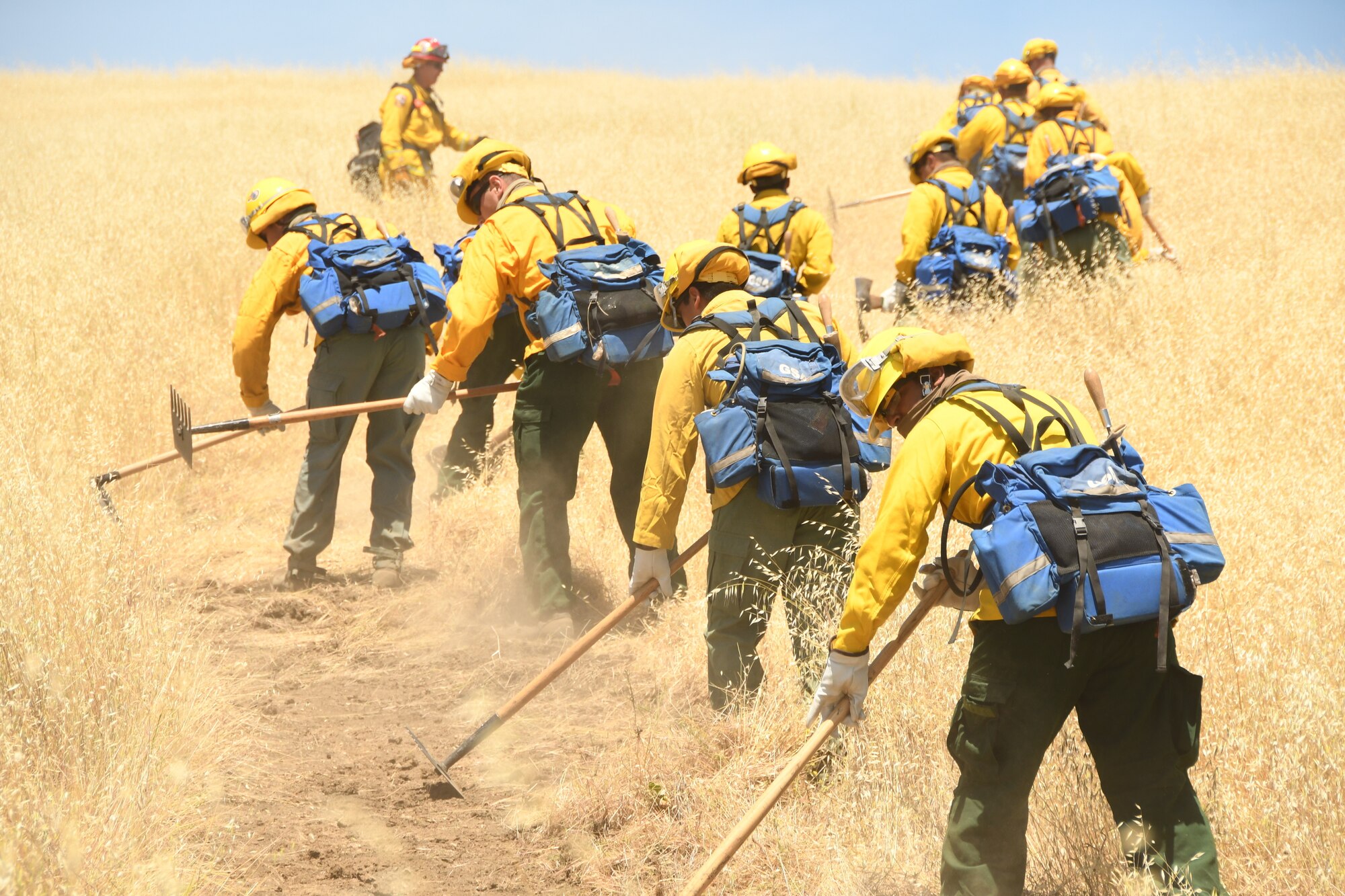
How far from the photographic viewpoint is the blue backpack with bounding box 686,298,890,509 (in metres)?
3.90

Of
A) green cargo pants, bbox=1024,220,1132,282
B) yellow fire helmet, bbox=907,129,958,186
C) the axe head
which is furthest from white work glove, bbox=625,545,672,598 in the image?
green cargo pants, bbox=1024,220,1132,282

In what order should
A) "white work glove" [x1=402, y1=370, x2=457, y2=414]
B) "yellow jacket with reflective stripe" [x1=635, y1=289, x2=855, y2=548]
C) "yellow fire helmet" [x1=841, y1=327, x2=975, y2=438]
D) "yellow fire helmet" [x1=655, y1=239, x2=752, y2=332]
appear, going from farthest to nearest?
"white work glove" [x1=402, y1=370, x2=457, y2=414] → "yellow fire helmet" [x1=655, y1=239, x2=752, y2=332] → "yellow jacket with reflective stripe" [x1=635, y1=289, x2=855, y2=548] → "yellow fire helmet" [x1=841, y1=327, x2=975, y2=438]

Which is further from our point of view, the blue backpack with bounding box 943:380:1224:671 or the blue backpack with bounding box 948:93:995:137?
the blue backpack with bounding box 948:93:995:137

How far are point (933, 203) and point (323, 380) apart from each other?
14.3ft

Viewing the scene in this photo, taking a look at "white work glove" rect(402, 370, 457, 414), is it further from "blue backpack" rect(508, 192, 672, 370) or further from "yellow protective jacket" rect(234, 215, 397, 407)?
"yellow protective jacket" rect(234, 215, 397, 407)

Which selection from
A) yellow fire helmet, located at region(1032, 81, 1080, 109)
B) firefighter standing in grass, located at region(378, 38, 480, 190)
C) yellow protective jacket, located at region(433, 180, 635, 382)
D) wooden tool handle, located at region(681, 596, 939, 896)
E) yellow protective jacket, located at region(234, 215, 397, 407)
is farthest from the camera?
firefighter standing in grass, located at region(378, 38, 480, 190)

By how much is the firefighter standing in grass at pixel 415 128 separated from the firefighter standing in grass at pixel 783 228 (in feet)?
17.4

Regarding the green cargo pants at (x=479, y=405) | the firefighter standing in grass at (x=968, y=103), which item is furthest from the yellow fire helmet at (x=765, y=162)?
the firefighter standing in grass at (x=968, y=103)

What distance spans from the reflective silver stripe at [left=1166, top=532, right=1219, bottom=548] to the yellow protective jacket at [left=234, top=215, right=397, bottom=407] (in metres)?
4.74

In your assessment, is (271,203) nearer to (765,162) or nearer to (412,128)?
(765,162)

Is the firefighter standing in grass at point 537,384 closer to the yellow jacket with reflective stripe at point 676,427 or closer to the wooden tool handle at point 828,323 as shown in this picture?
the yellow jacket with reflective stripe at point 676,427

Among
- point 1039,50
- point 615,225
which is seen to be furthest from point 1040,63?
point 615,225

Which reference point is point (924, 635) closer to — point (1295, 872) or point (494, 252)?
point (1295, 872)

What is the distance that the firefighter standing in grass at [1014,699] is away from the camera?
2916 millimetres
